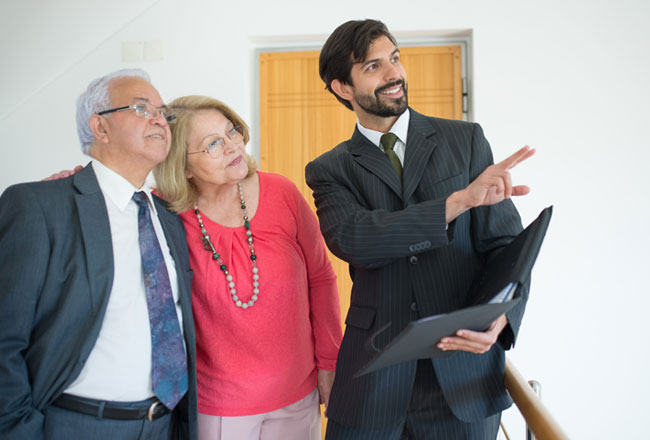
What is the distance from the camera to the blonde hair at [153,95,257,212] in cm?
176

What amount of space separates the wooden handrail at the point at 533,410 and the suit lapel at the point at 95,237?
992mm

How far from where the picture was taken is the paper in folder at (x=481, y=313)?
100 centimetres

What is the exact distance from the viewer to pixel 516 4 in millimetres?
3316

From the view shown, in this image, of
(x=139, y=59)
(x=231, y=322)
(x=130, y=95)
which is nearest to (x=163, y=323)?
(x=231, y=322)

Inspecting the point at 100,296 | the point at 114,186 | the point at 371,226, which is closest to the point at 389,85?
the point at 371,226

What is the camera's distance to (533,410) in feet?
3.57

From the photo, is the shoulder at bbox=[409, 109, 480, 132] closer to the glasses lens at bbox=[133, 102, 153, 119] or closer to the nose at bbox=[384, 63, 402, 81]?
the nose at bbox=[384, 63, 402, 81]

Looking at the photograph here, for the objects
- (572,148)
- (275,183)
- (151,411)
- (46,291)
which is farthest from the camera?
(572,148)

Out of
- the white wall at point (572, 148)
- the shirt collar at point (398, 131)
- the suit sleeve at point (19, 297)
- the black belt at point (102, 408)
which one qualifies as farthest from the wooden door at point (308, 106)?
the suit sleeve at point (19, 297)

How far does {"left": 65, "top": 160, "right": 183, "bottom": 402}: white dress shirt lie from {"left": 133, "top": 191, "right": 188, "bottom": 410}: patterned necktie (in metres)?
0.02

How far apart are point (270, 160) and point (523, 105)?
5.23 ft

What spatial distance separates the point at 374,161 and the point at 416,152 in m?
0.11

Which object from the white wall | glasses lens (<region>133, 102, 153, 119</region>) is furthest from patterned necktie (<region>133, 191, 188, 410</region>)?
the white wall

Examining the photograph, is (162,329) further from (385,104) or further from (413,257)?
(385,104)
